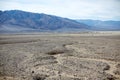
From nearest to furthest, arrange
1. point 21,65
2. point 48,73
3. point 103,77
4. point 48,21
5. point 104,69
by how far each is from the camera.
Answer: point 103,77, point 48,73, point 104,69, point 21,65, point 48,21

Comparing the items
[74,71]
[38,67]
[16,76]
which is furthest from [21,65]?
[74,71]

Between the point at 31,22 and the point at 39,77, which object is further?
the point at 31,22

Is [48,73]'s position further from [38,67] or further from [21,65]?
[21,65]

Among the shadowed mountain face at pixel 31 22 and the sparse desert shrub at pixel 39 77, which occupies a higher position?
the shadowed mountain face at pixel 31 22

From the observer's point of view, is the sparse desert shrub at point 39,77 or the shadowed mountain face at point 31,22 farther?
the shadowed mountain face at point 31,22

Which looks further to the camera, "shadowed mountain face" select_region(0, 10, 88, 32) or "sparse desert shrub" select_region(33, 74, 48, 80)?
"shadowed mountain face" select_region(0, 10, 88, 32)

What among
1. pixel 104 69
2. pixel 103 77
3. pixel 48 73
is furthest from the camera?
pixel 104 69

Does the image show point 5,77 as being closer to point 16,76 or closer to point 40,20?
point 16,76

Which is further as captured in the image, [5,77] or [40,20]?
[40,20]

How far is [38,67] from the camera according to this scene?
19.3 metres

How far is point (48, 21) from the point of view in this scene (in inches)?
7534

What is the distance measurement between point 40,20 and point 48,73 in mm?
178588

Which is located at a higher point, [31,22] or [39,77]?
[31,22]

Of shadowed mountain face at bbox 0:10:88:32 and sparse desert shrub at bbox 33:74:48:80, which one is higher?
shadowed mountain face at bbox 0:10:88:32
